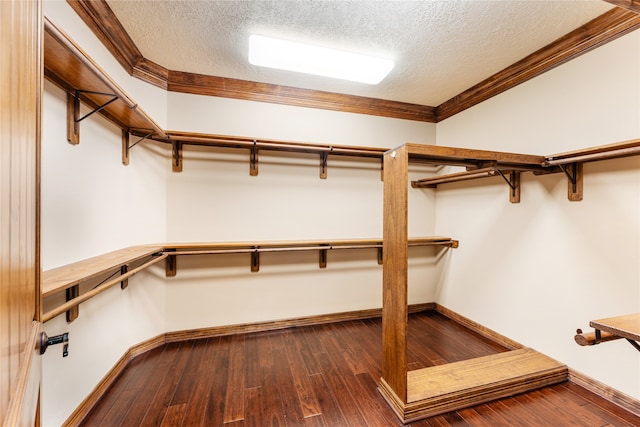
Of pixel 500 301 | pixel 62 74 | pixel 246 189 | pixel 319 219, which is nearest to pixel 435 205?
pixel 500 301

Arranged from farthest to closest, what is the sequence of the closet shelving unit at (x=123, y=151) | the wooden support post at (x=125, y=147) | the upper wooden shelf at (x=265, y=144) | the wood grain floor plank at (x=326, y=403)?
the upper wooden shelf at (x=265, y=144), the wooden support post at (x=125, y=147), the wood grain floor plank at (x=326, y=403), the closet shelving unit at (x=123, y=151)

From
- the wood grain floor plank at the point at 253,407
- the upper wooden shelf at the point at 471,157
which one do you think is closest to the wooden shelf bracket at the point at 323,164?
the upper wooden shelf at the point at 471,157

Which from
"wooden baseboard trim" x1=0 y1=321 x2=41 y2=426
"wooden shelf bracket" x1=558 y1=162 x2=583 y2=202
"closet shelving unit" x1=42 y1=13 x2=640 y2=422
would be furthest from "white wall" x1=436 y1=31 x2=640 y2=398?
"wooden baseboard trim" x1=0 y1=321 x2=41 y2=426

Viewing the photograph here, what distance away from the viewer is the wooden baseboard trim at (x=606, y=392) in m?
1.58

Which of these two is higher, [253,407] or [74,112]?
[74,112]

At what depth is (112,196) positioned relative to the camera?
1.84 m

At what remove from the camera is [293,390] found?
179cm

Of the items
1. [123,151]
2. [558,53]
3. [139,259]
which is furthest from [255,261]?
[558,53]

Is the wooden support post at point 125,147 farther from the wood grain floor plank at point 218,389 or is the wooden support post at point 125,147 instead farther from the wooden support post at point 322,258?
the wooden support post at point 322,258

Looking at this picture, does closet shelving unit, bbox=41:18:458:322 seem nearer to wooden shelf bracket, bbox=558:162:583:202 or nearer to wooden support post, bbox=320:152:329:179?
wooden support post, bbox=320:152:329:179

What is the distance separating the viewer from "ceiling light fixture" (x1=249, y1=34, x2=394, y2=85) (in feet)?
6.35

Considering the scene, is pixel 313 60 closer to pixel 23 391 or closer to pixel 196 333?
pixel 23 391

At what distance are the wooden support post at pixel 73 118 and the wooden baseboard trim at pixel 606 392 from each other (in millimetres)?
3736

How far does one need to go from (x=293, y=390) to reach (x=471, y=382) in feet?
4.07
